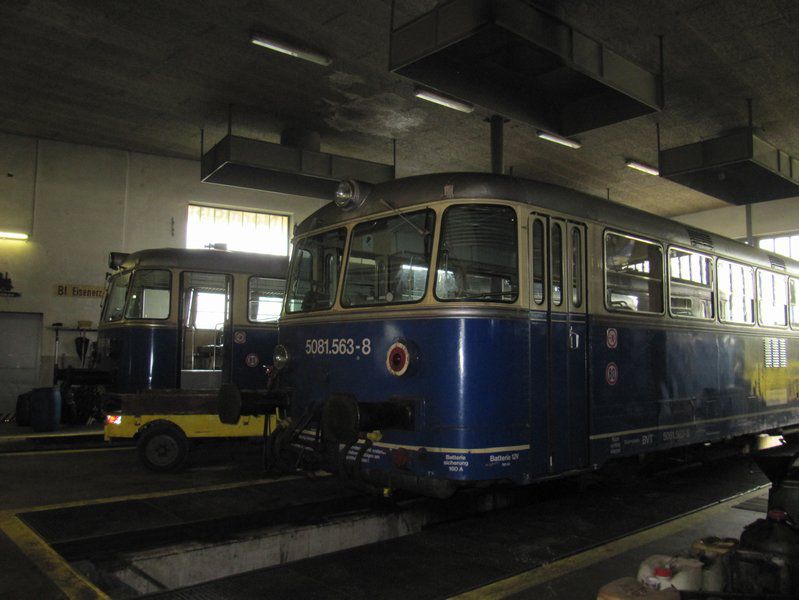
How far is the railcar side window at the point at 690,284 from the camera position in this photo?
7129 millimetres

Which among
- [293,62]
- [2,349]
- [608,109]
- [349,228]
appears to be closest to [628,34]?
[608,109]

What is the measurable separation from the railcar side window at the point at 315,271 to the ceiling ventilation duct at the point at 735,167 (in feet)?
26.5

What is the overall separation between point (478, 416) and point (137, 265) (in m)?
6.63

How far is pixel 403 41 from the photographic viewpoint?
752 centimetres

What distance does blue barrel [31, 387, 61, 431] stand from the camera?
11602 mm

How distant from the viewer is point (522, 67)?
8070mm

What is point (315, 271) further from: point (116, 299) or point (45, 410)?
point (45, 410)

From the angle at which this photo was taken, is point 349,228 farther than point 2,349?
No

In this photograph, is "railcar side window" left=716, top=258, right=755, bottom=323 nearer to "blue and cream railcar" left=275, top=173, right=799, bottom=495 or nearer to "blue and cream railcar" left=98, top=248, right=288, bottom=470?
"blue and cream railcar" left=275, top=173, right=799, bottom=495

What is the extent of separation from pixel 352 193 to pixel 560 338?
2284 mm

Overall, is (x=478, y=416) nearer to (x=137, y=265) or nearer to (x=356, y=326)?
(x=356, y=326)

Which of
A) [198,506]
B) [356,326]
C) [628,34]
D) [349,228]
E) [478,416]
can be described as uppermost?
[628,34]

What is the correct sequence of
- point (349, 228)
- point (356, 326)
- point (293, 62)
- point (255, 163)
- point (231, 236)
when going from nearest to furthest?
point (356, 326) → point (349, 228) → point (293, 62) → point (255, 163) → point (231, 236)

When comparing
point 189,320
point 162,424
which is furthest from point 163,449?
point 189,320
